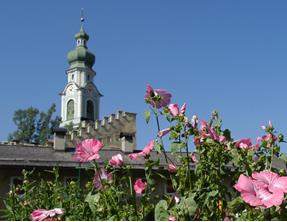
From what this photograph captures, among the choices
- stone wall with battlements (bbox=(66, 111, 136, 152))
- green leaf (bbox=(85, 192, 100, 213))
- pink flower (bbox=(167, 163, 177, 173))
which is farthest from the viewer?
stone wall with battlements (bbox=(66, 111, 136, 152))

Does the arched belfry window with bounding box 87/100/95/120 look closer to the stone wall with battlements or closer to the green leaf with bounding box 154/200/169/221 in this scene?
the stone wall with battlements

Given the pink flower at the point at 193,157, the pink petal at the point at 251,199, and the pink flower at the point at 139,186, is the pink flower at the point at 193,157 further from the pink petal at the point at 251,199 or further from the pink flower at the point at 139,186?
the pink petal at the point at 251,199

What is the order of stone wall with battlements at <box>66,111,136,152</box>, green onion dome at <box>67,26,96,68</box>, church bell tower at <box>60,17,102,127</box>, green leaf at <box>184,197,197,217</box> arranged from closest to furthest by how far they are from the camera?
→ green leaf at <box>184,197,197,217</box> < stone wall with battlements at <box>66,111,136,152</box> < church bell tower at <box>60,17,102,127</box> < green onion dome at <box>67,26,96,68</box>

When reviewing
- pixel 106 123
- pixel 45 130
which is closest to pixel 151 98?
pixel 106 123

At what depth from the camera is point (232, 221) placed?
1.91 m

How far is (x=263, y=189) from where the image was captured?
1.68 meters

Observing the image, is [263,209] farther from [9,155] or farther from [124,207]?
[9,155]

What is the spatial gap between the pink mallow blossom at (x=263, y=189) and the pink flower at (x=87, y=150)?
710mm

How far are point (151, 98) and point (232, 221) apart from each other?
25.8 inches

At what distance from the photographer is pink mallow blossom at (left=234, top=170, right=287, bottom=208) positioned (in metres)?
1.64

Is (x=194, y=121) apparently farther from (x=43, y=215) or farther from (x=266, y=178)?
(x=43, y=215)

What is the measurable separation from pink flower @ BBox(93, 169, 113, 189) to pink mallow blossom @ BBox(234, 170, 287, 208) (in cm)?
80

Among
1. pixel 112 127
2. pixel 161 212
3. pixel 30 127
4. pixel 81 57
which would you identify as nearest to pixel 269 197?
pixel 161 212

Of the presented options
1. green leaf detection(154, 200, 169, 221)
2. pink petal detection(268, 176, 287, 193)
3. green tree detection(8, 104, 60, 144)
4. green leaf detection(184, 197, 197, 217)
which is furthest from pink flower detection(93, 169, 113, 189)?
green tree detection(8, 104, 60, 144)
